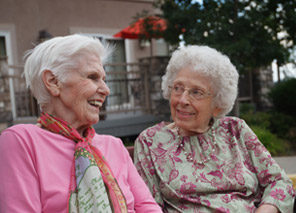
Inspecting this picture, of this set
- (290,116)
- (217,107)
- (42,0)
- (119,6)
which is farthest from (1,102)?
(290,116)

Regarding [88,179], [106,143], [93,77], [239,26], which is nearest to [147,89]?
[239,26]

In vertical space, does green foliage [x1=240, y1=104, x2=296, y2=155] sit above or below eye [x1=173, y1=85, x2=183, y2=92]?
below

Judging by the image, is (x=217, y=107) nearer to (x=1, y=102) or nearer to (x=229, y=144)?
(x=229, y=144)

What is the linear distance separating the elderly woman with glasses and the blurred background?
455 centimetres

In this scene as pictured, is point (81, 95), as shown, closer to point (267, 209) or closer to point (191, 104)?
point (191, 104)

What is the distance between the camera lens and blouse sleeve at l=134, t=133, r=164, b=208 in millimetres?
2131

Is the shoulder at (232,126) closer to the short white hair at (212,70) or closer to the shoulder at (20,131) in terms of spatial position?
the short white hair at (212,70)

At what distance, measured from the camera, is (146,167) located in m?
2.17

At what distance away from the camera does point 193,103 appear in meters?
2.25

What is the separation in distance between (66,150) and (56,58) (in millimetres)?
414

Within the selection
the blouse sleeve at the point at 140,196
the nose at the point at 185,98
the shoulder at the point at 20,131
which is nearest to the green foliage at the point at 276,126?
the nose at the point at 185,98

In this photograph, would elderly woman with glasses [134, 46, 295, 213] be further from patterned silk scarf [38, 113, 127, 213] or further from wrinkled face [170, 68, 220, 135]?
patterned silk scarf [38, 113, 127, 213]

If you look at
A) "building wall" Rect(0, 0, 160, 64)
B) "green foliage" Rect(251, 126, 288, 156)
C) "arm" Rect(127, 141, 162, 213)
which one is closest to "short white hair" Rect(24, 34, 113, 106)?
"arm" Rect(127, 141, 162, 213)

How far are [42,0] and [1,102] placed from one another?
304 centimetres
